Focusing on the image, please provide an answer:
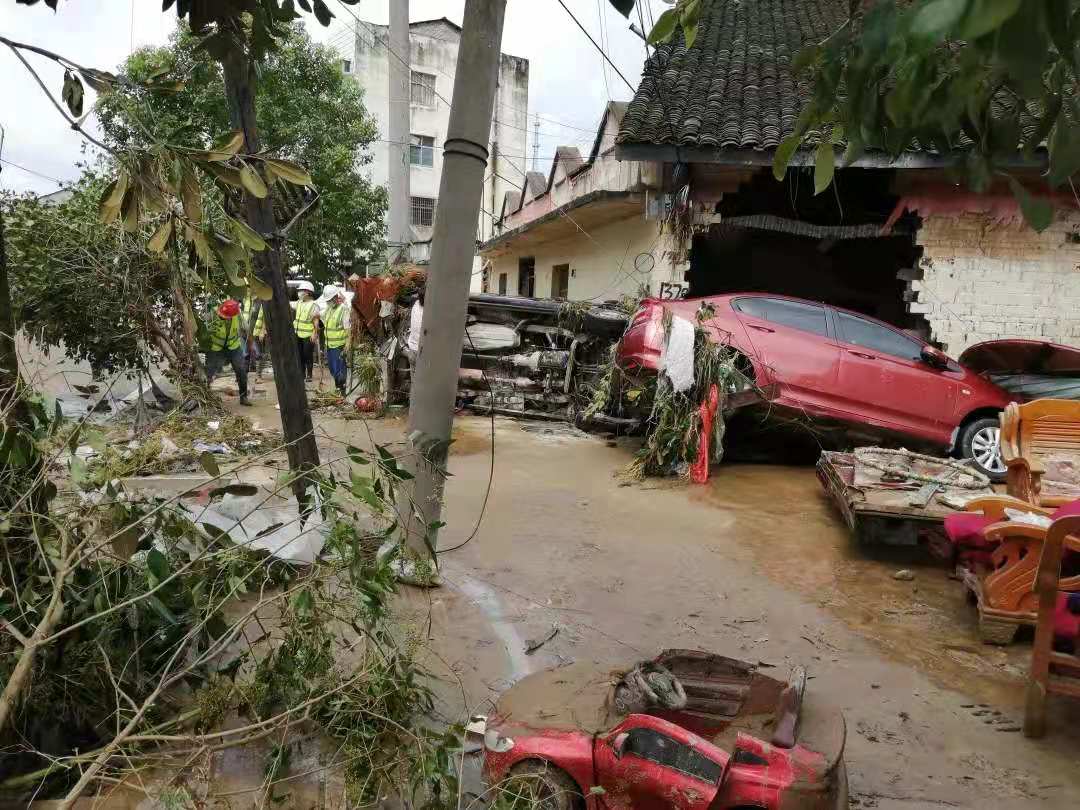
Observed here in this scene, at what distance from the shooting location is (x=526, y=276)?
20984 mm

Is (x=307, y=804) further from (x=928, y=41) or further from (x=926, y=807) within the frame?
(x=928, y=41)

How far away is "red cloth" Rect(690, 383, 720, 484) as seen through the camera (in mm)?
7844

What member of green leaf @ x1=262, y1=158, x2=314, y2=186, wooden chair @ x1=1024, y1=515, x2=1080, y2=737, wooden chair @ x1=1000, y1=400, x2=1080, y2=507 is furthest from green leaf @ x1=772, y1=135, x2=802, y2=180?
wooden chair @ x1=1000, y1=400, x2=1080, y2=507

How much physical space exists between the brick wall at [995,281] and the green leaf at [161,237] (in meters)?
10.1

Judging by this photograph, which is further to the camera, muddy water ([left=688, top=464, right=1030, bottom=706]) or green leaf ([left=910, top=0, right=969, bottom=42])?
muddy water ([left=688, top=464, right=1030, bottom=706])

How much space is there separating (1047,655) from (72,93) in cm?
462

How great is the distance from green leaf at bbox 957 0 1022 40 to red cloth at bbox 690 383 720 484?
6967mm

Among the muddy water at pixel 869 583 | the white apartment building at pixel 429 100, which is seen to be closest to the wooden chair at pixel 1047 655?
the muddy water at pixel 869 583

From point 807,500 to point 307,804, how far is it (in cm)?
567

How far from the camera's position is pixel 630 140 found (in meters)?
9.76

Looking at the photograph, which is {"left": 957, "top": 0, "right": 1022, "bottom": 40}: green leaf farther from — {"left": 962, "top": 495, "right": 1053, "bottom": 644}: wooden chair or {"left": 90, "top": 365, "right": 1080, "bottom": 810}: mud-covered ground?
{"left": 962, "top": 495, "right": 1053, "bottom": 644}: wooden chair

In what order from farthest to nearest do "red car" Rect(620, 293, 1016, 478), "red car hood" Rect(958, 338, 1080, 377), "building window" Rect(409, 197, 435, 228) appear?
"building window" Rect(409, 197, 435, 228)
"red car" Rect(620, 293, 1016, 478)
"red car hood" Rect(958, 338, 1080, 377)

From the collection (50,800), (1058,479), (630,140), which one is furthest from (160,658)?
(630,140)

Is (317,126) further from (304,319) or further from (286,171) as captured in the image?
(286,171)
